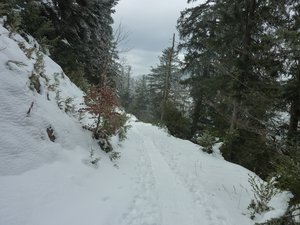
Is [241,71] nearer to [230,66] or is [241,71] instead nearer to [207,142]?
[230,66]

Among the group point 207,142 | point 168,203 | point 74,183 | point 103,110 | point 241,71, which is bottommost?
point 168,203

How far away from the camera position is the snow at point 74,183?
406 centimetres

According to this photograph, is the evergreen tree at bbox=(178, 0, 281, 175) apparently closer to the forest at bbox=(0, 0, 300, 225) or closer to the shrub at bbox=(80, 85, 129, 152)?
the forest at bbox=(0, 0, 300, 225)

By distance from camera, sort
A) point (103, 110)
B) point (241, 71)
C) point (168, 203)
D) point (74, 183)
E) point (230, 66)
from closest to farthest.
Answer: point (74, 183) < point (168, 203) < point (103, 110) < point (241, 71) < point (230, 66)

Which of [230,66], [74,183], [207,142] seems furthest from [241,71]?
[74,183]

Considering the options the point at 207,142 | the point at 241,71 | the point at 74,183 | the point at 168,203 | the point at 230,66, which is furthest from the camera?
the point at 230,66

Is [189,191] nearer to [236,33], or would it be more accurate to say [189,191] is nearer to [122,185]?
[122,185]

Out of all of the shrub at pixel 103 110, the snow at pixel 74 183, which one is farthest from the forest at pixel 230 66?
the snow at pixel 74 183

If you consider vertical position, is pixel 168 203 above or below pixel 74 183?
below

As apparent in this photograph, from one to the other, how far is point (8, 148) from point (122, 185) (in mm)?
2574

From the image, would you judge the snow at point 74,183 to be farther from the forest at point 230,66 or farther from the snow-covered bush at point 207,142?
the snow-covered bush at point 207,142

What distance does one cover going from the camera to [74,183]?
5.05 meters

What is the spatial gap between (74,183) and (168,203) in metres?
1.92

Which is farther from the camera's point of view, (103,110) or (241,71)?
(241,71)
